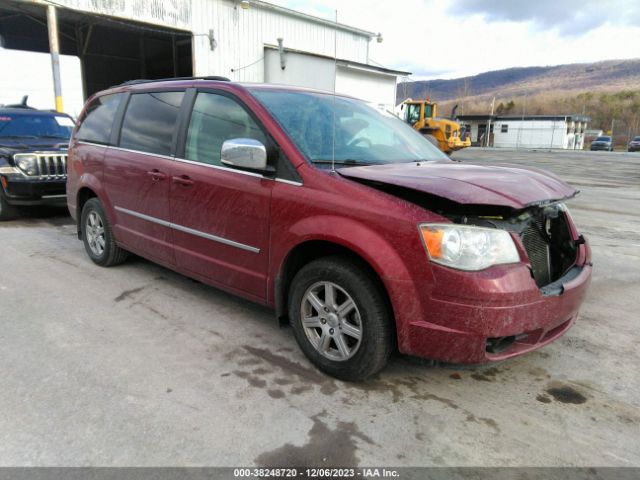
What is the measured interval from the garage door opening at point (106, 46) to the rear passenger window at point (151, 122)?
16.4 meters

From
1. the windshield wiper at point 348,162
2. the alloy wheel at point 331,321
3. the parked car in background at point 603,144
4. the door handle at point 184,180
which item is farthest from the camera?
the parked car in background at point 603,144

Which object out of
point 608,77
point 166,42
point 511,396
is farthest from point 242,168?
point 608,77

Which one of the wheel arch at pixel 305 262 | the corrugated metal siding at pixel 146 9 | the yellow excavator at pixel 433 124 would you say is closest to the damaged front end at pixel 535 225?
the wheel arch at pixel 305 262

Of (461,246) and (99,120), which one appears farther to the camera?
(99,120)

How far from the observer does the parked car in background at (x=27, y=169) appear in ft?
24.5

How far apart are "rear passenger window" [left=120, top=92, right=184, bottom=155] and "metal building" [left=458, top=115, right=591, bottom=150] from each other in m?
61.7

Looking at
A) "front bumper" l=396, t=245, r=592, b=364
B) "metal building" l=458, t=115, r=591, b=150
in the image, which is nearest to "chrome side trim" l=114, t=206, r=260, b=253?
"front bumper" l=396, t=245, r=592, b=364

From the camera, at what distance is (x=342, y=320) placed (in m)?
2.92

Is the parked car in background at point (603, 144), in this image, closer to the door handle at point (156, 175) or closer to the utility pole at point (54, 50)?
the utility pole at point (54, 50)

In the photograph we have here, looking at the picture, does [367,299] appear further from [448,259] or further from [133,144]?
[133,144]

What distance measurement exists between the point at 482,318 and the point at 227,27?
2015 cm

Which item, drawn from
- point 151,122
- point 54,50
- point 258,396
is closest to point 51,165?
point 151,122

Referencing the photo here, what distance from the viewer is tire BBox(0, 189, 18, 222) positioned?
7.63m

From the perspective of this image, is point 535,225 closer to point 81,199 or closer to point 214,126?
point 214,126
